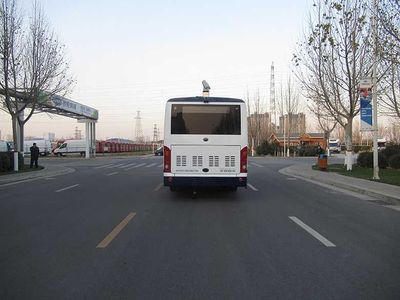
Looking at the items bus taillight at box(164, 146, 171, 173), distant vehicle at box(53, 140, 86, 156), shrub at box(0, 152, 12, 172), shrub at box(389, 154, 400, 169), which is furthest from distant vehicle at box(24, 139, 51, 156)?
bus taillight at box(164, 146, 171, 173)

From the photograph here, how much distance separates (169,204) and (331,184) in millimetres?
8975

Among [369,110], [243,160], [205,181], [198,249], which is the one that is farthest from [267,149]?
[198,249]

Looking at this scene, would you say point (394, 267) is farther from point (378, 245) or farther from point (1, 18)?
point (1, 18)

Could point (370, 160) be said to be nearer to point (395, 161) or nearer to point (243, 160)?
point (395, 161)

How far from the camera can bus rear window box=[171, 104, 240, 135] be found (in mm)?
13492

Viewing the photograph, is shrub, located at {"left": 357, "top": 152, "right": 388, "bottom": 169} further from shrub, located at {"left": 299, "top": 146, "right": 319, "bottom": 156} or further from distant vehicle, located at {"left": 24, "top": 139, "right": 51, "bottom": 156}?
distant vehicle, located at {"left": 24, "top": 139, "right": 51, "bottom": 156}

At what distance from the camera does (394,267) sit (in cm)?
634

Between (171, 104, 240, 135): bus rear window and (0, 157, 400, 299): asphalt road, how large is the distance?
208 centimetres

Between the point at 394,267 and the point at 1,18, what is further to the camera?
the point at 1,18

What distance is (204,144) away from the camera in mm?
13453

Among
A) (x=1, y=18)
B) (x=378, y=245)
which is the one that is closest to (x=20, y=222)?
(x=378, y=245)

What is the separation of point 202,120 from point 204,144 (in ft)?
2.34

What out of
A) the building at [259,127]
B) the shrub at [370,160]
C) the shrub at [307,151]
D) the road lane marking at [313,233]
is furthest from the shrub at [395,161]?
the building at [259,127]

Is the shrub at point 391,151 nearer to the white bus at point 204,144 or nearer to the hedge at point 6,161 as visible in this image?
the white bus at point 204,144
